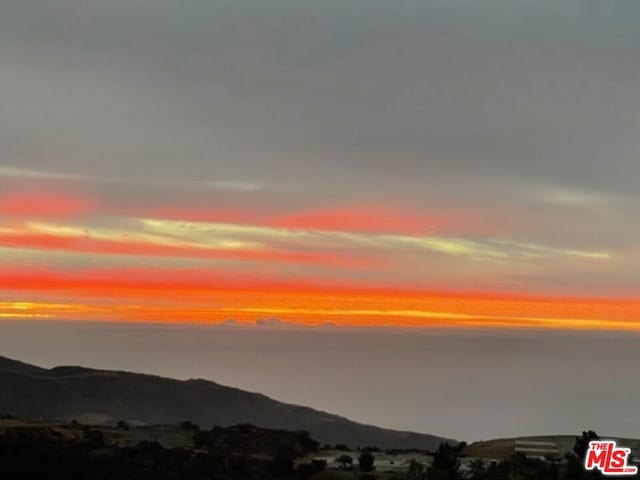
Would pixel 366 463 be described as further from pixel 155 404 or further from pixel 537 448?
pixel 155 404

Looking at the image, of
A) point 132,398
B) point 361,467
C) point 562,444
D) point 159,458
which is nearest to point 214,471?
point 159,458

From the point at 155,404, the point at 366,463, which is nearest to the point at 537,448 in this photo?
the point at 366,463

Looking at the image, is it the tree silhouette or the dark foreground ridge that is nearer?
the tree silhouette

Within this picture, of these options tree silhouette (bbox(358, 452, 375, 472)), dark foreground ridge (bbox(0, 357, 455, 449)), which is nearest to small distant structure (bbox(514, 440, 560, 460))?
tree silhouette (bbox(358, 452, 375, 472))

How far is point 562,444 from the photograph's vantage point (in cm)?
5712

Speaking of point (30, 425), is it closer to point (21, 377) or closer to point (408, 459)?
point (408, 459)

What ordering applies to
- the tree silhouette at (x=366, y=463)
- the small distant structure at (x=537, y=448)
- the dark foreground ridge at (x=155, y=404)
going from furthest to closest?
the dark foreground ridge at (x=155, y=404)
the small distant structure at (x=537, y=448)
the tree silhouette at (x=366, y=463)

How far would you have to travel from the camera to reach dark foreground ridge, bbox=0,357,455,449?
12556cm

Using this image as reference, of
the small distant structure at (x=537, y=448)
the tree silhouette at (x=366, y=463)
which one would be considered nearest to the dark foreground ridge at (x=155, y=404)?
the small distant structure at (x=537, y=448)

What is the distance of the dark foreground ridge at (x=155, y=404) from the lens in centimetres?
12556

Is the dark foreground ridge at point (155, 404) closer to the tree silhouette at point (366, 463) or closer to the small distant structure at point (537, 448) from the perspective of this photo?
the small distant structure at point (537, 448)

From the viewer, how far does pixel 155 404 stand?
145 metres

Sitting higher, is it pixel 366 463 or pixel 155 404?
pixel 155 404

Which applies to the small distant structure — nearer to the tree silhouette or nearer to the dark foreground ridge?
the tree silhouette
